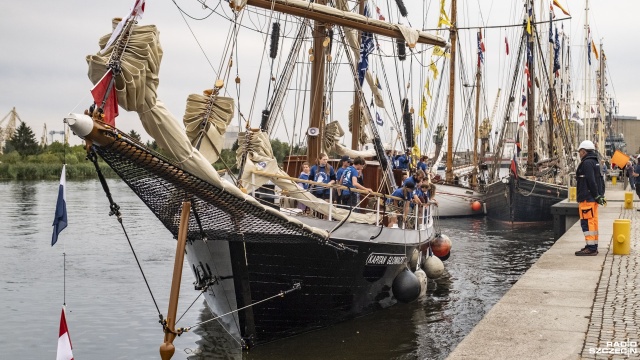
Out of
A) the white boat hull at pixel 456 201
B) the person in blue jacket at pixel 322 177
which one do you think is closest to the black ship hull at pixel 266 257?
the person in blue jacket at pixel 322 177

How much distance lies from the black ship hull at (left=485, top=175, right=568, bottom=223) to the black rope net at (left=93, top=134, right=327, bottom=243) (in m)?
24.8

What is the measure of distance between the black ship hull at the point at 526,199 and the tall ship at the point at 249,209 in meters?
18.2

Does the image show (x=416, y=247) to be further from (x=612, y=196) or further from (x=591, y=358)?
(x=612, y=196)

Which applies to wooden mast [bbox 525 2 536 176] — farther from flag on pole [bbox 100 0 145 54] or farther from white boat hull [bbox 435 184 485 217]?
flag on pole [bbox 100 0 145 54]

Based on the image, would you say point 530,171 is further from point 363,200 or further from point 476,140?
point 363,200

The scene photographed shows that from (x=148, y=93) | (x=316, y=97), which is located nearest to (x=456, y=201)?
(x=316, y=97)

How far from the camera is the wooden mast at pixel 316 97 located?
1759cm

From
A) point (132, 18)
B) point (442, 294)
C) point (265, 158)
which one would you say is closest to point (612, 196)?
point (442, 294)

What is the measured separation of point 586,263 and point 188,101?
25.3 ft

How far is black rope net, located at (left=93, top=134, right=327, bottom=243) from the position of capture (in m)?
9.30

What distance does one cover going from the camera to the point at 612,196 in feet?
121

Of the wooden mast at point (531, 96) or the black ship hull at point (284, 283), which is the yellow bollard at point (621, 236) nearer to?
the black ship hull at point (284, 283)

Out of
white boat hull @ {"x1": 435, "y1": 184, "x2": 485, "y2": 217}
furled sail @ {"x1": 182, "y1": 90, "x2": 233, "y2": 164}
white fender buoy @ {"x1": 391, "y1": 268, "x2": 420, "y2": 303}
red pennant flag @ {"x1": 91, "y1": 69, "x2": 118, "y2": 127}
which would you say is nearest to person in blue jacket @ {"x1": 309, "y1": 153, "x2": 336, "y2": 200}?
white fender buoy @ {"x1": 391, "y1": 268, "x2": 420, "y2": 303}

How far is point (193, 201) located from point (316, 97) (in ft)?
23.9
